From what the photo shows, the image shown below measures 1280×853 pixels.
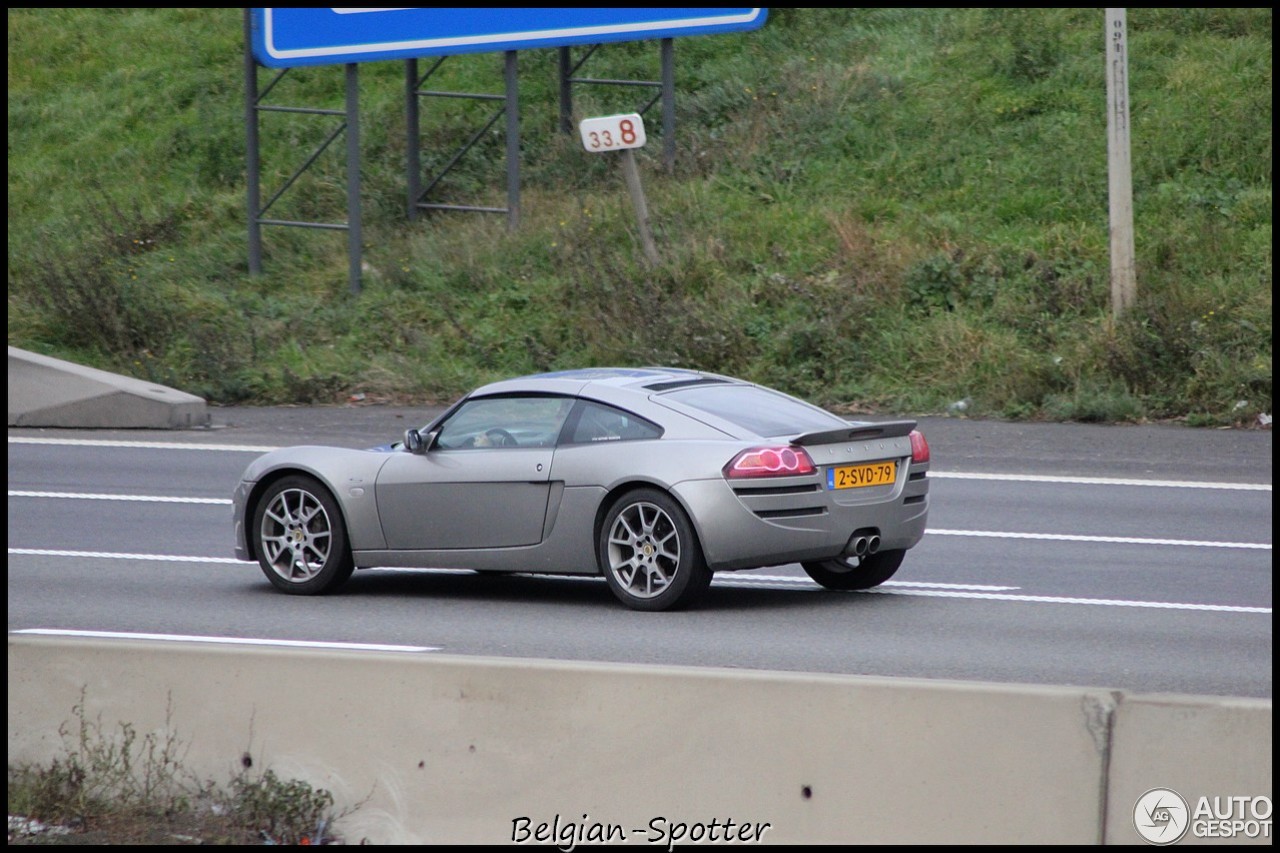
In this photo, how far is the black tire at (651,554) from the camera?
29.9 ft

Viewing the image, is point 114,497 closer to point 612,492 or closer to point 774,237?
point 612,492

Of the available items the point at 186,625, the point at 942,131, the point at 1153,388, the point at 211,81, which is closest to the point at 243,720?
the point at 186,625

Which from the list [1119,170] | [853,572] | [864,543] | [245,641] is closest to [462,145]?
[1119,170]

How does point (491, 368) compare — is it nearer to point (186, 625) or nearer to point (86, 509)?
point (86, 509)

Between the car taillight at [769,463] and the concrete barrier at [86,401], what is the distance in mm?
11184

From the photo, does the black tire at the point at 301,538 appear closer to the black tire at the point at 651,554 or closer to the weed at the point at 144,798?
the black tire at the point at 651,554

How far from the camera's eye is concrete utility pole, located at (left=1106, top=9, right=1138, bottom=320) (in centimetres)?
1878

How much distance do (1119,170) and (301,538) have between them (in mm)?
11904

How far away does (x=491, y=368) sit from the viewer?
2103cm

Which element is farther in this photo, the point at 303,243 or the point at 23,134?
the point at 23,134

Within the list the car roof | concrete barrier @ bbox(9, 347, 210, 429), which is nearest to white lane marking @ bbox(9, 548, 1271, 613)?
the car roof

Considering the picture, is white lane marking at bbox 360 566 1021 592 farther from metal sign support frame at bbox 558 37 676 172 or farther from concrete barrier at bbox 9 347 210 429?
metal sign support frame at bbox 558 37 676 172

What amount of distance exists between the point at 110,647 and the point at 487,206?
20.7 m

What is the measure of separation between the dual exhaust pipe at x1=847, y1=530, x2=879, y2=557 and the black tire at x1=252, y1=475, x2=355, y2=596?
3062 millimetres
